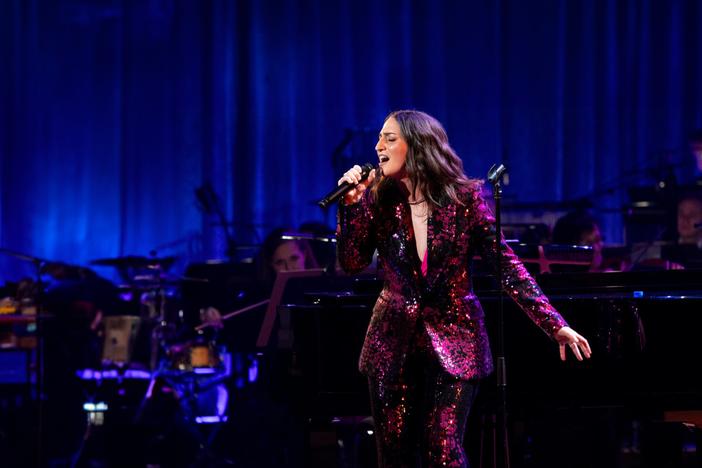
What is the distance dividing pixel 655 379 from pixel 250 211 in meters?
5.75

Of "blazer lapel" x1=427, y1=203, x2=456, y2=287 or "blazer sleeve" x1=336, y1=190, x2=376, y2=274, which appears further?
"blazer sleeve" x1=336, y1=190, x2=376, y2=274

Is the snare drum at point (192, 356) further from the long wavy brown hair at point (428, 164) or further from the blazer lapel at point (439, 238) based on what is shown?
the blazer lapel at point (439, 238)

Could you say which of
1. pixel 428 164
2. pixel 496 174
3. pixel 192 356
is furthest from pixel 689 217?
pixel 428 164

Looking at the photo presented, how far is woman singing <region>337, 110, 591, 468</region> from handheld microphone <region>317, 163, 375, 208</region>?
0.04 metres

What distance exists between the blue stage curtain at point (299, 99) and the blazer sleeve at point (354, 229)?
605 centimetres

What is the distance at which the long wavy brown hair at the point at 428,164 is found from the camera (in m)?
3.75

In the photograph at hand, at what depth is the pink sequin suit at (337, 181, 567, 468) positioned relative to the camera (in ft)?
11.7

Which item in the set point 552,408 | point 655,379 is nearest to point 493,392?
point 552,408

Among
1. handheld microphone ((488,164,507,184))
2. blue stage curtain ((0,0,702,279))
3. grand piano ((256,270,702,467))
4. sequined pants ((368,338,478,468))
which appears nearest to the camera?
sequined pants ((368,338,478,468))

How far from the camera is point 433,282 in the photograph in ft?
12.1

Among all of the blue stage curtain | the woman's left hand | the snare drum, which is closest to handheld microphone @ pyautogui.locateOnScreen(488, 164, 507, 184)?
the woman's left hand

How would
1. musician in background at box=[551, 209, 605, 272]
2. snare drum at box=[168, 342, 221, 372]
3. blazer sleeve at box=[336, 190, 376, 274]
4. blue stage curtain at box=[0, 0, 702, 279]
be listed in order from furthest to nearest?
blue stage curtain at box=[0, 0, 702, 279], snare drum at box=[168, 342, 221, 372], musician in background at box=[551, 209, 605, 272], blazer sleeve at box=[336, 190, 376, 274]

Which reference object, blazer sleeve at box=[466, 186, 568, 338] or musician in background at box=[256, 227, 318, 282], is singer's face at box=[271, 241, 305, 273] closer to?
musician in background at box=[256, 227, 318, 282]

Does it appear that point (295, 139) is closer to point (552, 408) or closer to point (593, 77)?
point (593, 77)
